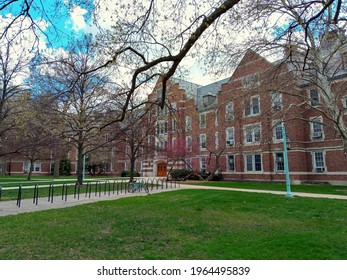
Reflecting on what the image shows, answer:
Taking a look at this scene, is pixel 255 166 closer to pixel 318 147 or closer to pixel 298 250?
pixel 318 147

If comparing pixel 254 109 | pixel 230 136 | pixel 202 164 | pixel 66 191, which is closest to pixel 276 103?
pixel 254 109

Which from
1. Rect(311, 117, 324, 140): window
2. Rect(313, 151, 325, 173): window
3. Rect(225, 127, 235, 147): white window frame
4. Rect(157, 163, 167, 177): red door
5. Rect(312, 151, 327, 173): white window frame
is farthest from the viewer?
Rect(157, 163, 167, 177): red door

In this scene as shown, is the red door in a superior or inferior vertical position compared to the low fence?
superior

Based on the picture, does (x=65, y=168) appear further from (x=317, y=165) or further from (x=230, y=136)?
(x=317, y=165)

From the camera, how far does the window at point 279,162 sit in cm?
2547

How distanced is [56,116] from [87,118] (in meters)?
1.78

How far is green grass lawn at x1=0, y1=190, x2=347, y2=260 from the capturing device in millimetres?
4656

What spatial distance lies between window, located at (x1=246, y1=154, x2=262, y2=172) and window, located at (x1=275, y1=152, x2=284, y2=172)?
186cm

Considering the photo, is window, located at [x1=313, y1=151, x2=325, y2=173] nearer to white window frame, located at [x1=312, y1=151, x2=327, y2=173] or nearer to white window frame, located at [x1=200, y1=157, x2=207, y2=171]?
white window frame, located at [x1=312, y1=151, x2=327, y2=173]

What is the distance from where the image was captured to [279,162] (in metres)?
25.7

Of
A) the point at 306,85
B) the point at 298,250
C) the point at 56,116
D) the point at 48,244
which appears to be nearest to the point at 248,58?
the point at 306,85

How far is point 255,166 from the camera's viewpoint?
27.8m

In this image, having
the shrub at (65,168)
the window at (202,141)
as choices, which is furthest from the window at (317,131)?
the shrub at (65,168)

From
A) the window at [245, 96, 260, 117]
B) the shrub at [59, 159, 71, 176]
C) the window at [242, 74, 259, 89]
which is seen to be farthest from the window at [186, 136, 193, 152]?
the shrub at [59, 159, 71, 176]
